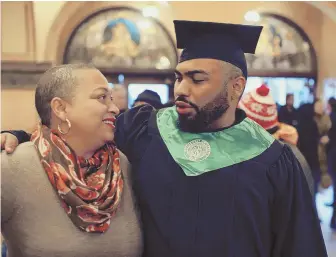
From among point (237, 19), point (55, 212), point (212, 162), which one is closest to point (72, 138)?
point (55, 212)

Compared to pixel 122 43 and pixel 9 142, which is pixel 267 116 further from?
pixel 122 43

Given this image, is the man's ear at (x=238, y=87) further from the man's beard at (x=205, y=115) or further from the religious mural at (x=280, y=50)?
the religious mural at (x=280, y=50)

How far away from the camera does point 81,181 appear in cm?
156

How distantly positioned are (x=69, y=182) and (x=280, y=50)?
8.80m

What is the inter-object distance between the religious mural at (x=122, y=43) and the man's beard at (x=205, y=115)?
24.7 feet

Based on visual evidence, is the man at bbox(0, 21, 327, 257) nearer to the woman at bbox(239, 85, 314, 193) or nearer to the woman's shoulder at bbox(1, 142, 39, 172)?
the woman's shoulder at bbox(1, 142, 39, 172)

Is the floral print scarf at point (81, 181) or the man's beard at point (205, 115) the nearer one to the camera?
the floral print scarf at point (81, 181)

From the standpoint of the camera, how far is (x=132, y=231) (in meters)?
1.67

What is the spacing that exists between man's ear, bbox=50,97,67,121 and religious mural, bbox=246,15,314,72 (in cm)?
823

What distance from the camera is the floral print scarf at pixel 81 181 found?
5.03 ft

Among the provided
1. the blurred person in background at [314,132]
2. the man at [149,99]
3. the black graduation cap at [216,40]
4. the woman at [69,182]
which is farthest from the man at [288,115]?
the woman at [69,182]

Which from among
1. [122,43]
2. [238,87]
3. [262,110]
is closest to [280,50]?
[122,43]

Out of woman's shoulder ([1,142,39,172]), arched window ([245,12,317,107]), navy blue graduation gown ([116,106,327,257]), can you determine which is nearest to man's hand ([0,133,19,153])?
woman's shoulder ([1,142,39,172])

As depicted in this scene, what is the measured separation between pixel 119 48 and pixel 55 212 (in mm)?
7976
